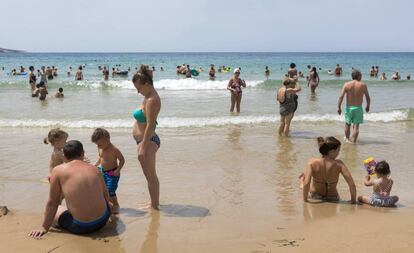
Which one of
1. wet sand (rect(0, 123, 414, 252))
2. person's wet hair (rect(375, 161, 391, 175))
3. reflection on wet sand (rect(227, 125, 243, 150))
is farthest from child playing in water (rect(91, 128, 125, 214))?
reflection on wet sand (rect(227, 125, 243, 150))

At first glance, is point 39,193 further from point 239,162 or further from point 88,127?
point 88,127

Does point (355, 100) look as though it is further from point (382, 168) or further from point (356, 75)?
point (382, 168)

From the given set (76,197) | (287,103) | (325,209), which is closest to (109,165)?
(76,197)

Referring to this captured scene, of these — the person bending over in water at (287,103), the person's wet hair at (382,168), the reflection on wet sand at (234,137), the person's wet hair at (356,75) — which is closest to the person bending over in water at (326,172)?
the person's wet hair at (382,168)

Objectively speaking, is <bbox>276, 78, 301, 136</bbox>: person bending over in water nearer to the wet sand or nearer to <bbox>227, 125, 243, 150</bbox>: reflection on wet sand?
the wet sand

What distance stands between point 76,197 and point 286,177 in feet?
10.8

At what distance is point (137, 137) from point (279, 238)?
5.92 feet

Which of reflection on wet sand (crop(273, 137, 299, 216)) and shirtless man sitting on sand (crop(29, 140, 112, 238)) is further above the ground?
shirtless man sitting on sand (crop(29, 140, 112, 238))

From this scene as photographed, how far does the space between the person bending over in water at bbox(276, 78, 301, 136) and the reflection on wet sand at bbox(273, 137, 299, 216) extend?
0.49 m

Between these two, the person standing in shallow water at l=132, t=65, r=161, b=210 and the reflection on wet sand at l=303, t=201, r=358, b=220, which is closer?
the person standing in shallow water at l=132, t=65, r=161, b=210

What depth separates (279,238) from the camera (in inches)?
161

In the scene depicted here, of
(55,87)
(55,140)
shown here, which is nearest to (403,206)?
(55,140)

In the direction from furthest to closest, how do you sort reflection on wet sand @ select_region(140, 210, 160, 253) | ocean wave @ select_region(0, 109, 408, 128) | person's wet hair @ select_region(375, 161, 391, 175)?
ocean wave @ select_region(0, 109, 408, 128)
person's wet hair @ select_region(375, 161, 391, 175)
reflection on wet sand @ select_region(140, 210, 160, 253)

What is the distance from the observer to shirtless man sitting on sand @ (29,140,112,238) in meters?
4.00
